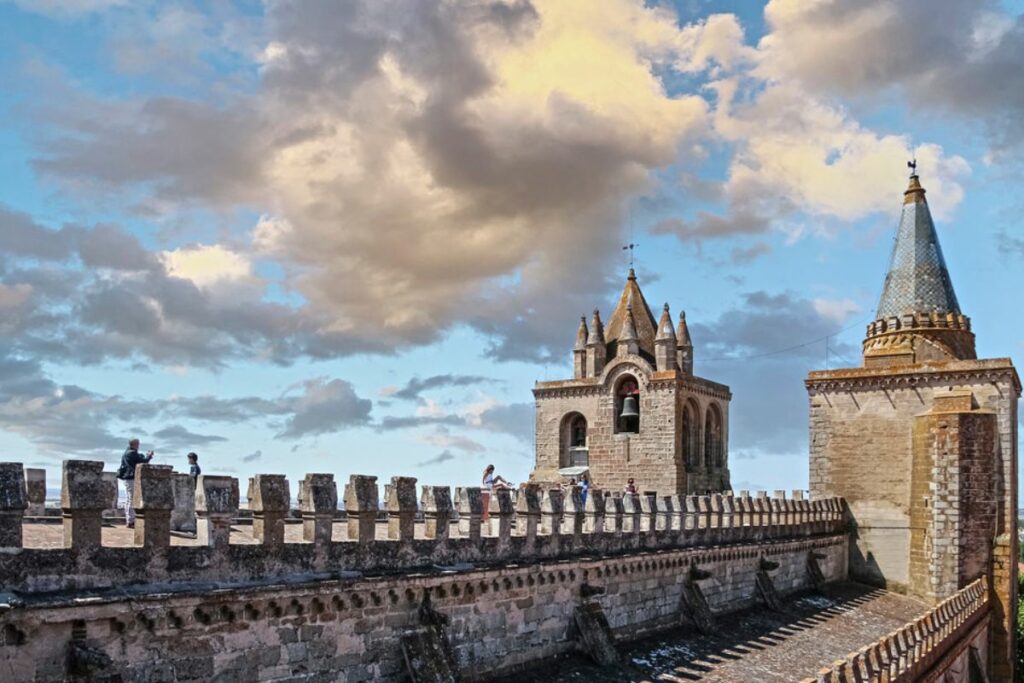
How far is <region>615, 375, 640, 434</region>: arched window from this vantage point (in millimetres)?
39406

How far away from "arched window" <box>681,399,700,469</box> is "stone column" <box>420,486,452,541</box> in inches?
1052

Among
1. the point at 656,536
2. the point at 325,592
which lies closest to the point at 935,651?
the point at 656,536

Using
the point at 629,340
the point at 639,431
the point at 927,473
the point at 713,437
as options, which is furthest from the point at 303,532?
the point at 713,437

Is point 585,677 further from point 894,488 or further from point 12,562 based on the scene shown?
point 894,488

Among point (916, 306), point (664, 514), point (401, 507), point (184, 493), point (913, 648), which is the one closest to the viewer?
point (184, 493)

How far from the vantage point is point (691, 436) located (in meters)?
39.9

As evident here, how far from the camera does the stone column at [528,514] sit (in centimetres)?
1579

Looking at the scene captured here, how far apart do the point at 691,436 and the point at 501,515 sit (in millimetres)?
25923

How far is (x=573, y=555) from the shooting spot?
16.8 m

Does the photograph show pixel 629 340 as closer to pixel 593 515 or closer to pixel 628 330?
pixel 628 330

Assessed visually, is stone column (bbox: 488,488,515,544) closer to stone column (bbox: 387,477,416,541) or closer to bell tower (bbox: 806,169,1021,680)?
stone column (bbox: 387,477,416,541)

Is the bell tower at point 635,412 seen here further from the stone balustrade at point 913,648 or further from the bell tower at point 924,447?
the stone balustrade at point 913,648

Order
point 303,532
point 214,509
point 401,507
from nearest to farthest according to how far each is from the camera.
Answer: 1. point 214,509
2. point 303,532
3. point 401,507

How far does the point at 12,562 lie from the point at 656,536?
13.8 metres
